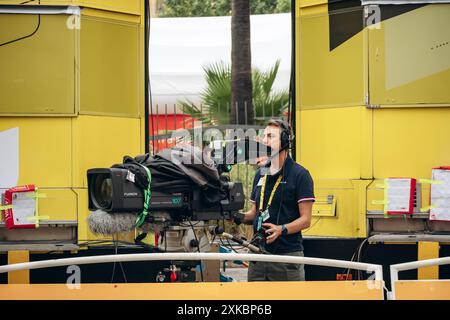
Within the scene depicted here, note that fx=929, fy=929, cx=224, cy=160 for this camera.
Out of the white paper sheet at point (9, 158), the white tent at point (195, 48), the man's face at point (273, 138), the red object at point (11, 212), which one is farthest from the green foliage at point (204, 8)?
the man's face at point (273, 138)

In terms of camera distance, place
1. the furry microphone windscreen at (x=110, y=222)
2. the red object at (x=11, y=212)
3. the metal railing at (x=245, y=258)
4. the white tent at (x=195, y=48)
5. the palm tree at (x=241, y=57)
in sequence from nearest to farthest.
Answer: the metal railing at (x=245, y=258), the furry microphone windscreen at (x=110, y=222), the red object at (x=11, y=212), the palm tree at (x=241, y=57), the white tent at (x=195, y=48)

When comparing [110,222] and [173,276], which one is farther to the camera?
[173,276]

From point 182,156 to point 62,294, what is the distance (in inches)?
77.5

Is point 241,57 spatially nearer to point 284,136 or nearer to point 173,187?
point 284,136

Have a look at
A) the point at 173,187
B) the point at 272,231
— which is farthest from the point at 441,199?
the point at 173,187

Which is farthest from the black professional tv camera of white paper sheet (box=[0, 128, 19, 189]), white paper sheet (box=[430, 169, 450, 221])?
white paper sheet (box=[430, 169, 450, 221])

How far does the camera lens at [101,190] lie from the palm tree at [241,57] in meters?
7.98

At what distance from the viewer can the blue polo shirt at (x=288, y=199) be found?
643cm

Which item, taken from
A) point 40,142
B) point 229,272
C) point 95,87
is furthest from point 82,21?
point 229,272

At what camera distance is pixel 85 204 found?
7703mm

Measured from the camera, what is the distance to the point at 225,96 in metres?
15.5

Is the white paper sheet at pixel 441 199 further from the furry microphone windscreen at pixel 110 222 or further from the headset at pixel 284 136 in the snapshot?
the furry microphone windscreen at pixel 110 222

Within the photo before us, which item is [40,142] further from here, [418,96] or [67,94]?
[418,96]

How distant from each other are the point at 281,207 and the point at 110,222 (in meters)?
1.23
